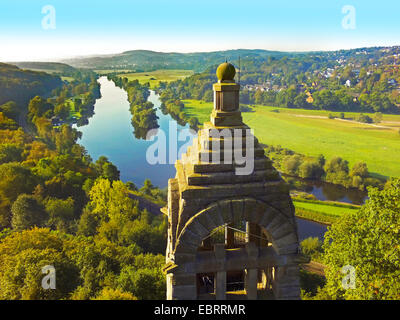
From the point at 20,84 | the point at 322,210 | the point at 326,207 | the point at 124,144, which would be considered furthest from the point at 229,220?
the point at 20,84

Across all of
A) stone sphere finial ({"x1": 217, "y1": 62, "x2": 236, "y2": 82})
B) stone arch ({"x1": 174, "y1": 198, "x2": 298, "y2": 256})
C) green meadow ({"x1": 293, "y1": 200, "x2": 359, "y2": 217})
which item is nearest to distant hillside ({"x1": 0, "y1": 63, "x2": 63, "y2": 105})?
green meadow ({"x1": 293, "y1": 200, "x2": 359, "y2": 217})

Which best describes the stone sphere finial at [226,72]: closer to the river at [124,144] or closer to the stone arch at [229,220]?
the stone arch at [229,220]

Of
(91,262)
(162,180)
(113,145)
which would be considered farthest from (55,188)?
(113,145)

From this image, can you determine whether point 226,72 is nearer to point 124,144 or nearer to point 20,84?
point 124,144

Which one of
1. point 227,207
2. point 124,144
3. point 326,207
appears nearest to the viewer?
point 227,207

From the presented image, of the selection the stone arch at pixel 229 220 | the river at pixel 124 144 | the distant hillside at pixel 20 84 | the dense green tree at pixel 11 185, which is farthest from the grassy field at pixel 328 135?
the stone arch at pixel 229 220

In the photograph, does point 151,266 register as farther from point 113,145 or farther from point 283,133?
point 283,133

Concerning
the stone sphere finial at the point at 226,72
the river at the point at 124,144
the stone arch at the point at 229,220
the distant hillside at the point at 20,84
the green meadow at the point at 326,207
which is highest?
the distant hillside at the point at 20,84
